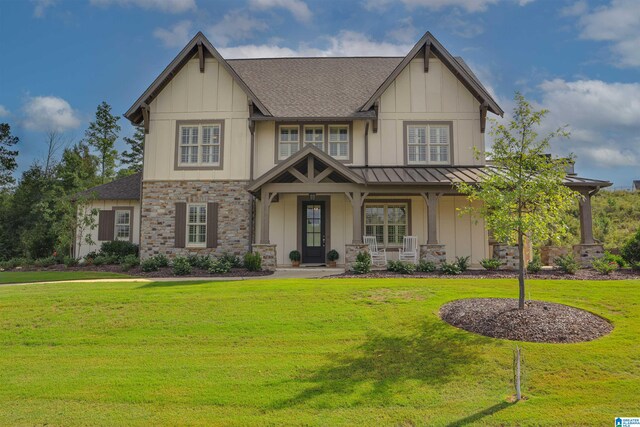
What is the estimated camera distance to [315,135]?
16.5 meters

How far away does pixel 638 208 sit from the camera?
107 feet

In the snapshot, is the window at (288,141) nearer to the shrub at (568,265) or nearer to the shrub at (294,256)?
the shrub at (294,256)

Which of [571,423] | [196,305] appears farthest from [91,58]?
[571,423]

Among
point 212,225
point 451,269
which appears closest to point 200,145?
point 212,225

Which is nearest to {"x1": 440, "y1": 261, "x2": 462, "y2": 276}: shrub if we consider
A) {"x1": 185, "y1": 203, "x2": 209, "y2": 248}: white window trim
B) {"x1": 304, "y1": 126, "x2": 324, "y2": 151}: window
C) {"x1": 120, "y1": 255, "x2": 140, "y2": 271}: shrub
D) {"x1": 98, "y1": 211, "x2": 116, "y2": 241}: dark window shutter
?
{"x1": 304, "y1": 126, "x2": 324, "y2": 151}: window

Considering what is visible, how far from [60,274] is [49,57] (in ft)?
45.7

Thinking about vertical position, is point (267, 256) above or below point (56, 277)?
above

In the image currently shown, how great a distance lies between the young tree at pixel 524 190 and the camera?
705cm

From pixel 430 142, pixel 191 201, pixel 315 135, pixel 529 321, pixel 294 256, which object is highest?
pixel 315 135

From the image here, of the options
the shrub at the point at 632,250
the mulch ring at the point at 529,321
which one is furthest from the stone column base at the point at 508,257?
the mulch ring at the point at 529,321

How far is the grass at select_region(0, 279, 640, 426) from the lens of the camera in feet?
14.7

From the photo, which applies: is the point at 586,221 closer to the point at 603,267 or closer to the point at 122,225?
the point at 603,267

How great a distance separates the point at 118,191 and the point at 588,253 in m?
20.8

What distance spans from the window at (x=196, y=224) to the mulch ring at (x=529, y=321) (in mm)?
11196
